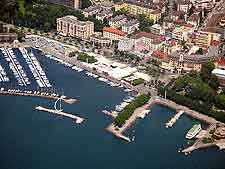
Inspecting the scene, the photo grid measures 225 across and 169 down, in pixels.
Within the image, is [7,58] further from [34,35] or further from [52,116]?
[52,116]

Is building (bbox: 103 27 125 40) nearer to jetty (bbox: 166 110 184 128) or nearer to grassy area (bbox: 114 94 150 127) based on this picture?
grassy area (bbox: 114 94 150 127)

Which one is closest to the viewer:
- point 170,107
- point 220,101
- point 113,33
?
point 220,101

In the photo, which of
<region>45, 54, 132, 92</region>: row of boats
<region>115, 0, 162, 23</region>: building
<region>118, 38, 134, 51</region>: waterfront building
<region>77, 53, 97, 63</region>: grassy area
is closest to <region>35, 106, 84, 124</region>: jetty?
<region>45, 54, 132, 92</region>: row of boats

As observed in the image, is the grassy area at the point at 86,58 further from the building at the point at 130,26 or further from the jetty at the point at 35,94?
the jetty at the point at 35,94

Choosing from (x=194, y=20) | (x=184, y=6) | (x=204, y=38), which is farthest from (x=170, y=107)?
(x=184, y=6)

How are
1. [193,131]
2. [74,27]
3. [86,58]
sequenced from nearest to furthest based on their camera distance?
[193,131] → [86,58] → [74,27]

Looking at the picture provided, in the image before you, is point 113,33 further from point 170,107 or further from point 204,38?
point 170,107

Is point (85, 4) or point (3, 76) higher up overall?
point (85, 4)
